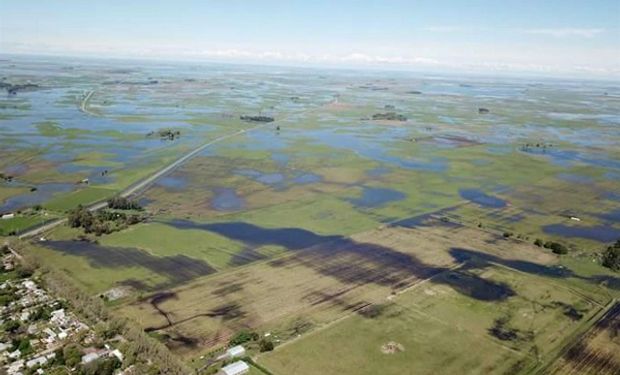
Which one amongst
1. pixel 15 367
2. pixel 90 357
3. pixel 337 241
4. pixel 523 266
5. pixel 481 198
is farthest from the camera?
pixel 481 198

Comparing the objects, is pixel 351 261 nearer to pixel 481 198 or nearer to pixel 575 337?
pixel 575 337

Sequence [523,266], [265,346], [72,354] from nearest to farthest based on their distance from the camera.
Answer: [72,354] → [265,346] → [523,266]

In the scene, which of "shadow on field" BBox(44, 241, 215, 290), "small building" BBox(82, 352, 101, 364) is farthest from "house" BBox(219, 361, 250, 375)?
"shadow on field" BBox(44, 241, 215, 290)

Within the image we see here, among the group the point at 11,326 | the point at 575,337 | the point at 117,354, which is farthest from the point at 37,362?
the point at 575,337

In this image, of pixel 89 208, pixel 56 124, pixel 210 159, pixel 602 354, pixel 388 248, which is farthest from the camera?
pixel 56 124

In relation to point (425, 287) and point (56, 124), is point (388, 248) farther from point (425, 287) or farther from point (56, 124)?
point (56, 124)

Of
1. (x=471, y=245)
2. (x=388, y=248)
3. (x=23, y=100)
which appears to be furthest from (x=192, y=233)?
(x=23, y=100)

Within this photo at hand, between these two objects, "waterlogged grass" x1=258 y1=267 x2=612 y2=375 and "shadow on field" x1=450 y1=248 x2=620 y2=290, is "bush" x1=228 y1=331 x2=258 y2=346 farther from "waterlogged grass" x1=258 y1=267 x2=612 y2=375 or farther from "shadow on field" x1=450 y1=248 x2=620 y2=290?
"shadow on field" x1=450 y1=248 x2=620 y2=290
